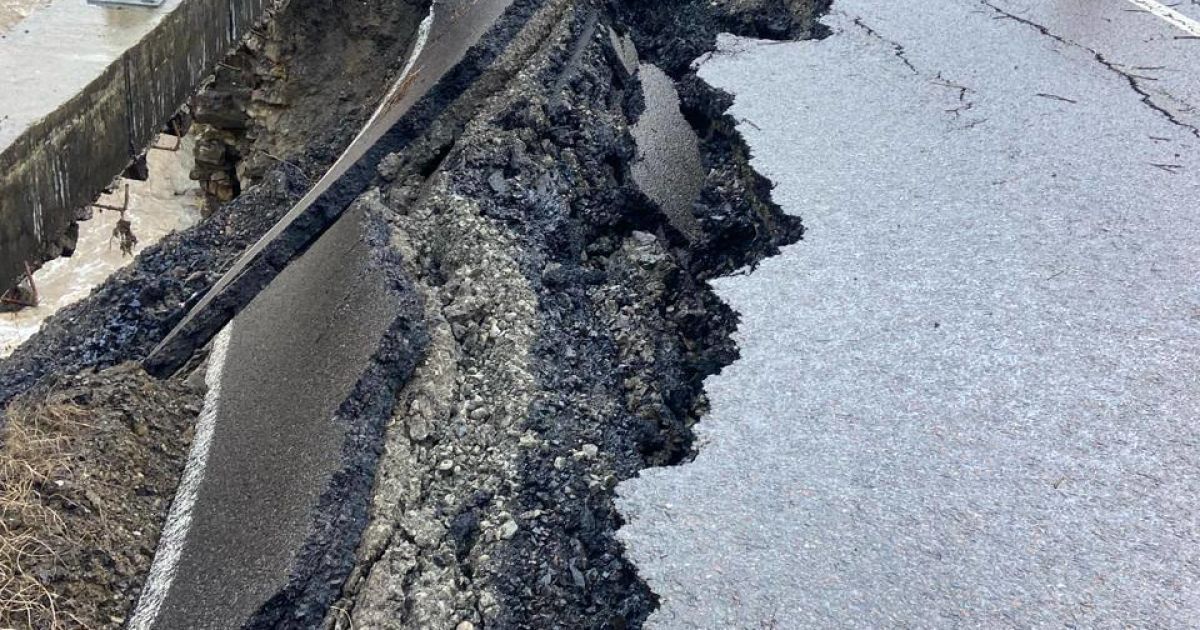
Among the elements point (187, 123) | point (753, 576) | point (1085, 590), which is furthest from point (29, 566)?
point (187, 123)

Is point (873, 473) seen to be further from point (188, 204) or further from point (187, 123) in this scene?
point (188, 204)

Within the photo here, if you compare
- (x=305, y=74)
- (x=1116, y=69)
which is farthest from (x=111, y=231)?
(x=1116, y=69)

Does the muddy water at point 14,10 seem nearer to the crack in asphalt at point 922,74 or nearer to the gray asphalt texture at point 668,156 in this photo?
the gray asphalt texture at point 668,156

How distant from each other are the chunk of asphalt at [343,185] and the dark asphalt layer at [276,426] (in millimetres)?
253

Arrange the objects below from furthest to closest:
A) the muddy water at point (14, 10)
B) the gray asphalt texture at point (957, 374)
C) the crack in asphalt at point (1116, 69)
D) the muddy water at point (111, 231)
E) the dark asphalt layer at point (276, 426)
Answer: the muddy water at point (14, 10) → the muddy water at point (111, 231) → the crack in asphalt at point (1116, 69) → the dark asphalt layer at point (276, 426) → the gray asphalt texture at point (957, 374)

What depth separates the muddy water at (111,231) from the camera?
40.3ft

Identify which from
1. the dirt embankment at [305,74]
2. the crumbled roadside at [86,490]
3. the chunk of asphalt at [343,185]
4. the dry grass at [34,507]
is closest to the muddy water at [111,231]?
the dirt embankment at [305,74]

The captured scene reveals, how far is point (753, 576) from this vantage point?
2346 millimetres

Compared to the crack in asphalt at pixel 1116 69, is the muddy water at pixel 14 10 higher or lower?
lower

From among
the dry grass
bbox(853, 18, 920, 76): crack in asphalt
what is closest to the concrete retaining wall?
the dry grass

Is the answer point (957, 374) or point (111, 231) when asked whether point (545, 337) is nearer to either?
point (957, 374)

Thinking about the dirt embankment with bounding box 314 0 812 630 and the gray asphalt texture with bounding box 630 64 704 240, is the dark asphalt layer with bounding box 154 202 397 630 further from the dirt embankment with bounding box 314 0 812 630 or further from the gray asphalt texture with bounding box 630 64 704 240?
the gray asphalt texture with bounding box 630 64 704 240

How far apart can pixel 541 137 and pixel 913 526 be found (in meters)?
2.57

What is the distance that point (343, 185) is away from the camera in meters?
4.43
